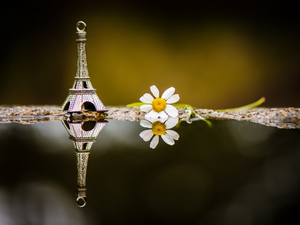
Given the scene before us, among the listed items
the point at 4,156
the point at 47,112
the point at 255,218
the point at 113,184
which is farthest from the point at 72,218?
the point at 47,112

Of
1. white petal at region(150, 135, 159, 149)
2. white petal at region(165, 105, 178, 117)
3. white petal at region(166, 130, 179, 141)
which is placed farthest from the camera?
white petal at region(165, 105, 178, 117)

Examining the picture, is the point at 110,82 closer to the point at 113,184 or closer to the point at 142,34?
the point at 142,34

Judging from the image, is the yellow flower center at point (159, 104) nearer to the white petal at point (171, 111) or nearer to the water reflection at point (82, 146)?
the white petal at point (171, 111)

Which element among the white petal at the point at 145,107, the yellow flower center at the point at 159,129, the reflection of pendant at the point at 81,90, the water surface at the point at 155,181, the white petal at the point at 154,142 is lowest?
the water surface at the point at 155,181

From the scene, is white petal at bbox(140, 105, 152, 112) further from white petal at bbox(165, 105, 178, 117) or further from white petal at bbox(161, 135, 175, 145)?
white petal at bbox(161, 135, 175, 145)

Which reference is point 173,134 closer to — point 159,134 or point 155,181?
point 159,134

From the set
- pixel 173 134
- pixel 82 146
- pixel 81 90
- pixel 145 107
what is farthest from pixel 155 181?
pixel 81 90

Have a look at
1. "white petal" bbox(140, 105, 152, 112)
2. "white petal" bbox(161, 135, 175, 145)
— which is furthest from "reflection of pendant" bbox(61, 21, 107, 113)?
"white petal" bbox(161, 135, 175, 145)

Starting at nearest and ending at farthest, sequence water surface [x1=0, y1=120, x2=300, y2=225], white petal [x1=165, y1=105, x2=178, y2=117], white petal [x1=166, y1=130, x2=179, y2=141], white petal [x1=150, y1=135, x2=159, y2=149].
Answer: water surface [x1=0, y1=120, x2=300, y2=225] < white petal [x1=150, y1=135, x2=159, y2=149] < white petal [x1=166, y1=130, x2=179, y2=141] < white petal [x1=165, y1=105, x2=178, y2=117]

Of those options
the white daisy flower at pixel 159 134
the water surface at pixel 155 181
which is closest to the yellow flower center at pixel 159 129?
the white daisy flower at pixel 159 134
